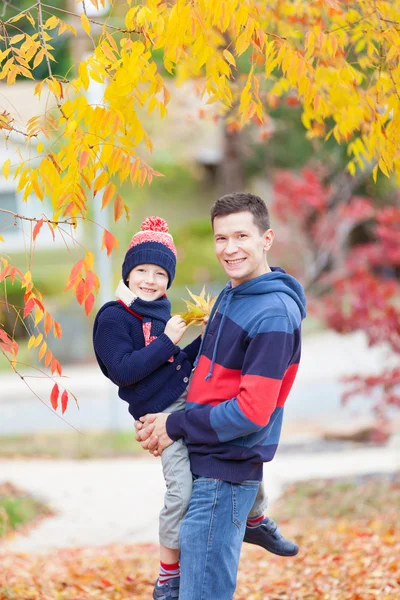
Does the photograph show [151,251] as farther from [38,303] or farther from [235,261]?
[38,303]

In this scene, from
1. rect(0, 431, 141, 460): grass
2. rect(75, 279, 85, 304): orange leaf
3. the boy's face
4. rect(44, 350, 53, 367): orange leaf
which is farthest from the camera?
rect(0, 431, 141, 460): grass

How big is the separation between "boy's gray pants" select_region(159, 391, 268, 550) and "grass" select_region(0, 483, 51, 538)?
14.2ft

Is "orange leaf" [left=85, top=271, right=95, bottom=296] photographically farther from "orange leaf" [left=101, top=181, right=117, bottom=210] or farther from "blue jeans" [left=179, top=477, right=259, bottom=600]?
"blue jeans" [left=179, top=477, right=259, bottom=600]

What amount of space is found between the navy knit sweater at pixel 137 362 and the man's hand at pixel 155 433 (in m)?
0.06

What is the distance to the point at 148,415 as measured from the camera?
3240 millimetres

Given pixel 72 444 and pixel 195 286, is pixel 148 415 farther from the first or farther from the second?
pixel 195 286

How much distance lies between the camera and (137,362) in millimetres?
3115

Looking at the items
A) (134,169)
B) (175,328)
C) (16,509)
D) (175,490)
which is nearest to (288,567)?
(175,490)

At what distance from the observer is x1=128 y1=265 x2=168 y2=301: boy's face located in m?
3.35

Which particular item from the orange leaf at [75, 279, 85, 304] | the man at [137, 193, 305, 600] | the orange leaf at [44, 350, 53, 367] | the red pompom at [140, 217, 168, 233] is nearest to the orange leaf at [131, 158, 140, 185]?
the red pompom at [140, 217, 168, 233]

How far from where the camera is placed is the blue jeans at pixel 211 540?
3.02m

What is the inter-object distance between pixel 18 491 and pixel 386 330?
14.5 feet

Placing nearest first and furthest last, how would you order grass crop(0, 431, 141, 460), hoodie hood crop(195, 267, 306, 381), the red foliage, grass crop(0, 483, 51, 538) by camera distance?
hoodie hood crop(195, 267, 306, 381) < grass crop(0, 483, 51, 538) < the red foliage < grass crop(0, 431, 141, 460)

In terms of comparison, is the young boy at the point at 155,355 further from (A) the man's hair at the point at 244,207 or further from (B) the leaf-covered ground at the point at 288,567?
(B) the leaf-covered ground at the point at 288,567
